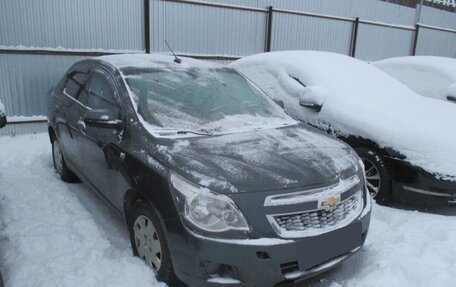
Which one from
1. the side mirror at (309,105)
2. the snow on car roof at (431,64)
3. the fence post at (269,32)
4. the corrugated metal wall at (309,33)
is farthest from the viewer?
the corrugated metal wall at (309,33)

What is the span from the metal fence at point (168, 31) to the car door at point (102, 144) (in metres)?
3.29

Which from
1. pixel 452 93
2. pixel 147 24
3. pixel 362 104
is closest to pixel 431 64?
pixel 452 93

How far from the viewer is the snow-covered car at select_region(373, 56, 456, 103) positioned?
21.9 feet

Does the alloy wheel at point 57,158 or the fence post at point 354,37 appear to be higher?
the fence post at point 354,37

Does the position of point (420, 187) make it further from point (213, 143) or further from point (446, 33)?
point (446, 33)

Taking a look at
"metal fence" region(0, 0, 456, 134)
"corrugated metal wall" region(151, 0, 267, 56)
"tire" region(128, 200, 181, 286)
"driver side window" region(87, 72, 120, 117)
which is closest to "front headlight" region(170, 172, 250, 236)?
"tire" region(128, 200, 181, 286)

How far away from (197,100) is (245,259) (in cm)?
153

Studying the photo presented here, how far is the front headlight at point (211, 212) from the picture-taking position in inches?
93.3

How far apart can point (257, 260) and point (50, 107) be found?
3.50 m

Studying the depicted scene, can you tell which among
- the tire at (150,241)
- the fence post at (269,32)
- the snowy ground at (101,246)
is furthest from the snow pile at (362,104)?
the fence post at (269,32)

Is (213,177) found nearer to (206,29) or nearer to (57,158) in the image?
(57,158)

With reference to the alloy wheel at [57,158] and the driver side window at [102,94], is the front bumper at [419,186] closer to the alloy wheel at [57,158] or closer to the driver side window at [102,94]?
the driver side window at [102,94]

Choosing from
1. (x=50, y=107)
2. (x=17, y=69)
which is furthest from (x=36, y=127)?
(x=50, y=107)

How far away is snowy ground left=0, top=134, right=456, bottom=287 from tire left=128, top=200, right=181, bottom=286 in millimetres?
76
